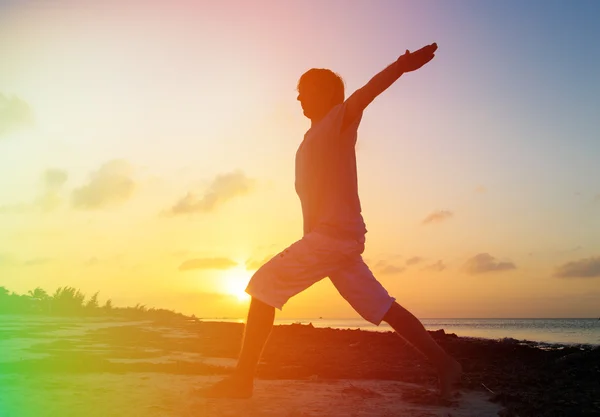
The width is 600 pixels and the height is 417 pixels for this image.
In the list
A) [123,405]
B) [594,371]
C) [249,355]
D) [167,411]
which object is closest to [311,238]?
[249,355]

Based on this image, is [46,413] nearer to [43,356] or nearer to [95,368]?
[95,368]

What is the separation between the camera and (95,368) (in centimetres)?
493

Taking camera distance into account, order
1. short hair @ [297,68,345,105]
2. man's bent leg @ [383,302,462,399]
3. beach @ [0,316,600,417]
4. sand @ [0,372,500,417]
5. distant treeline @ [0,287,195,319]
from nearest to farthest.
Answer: sand @ [0,372,500,417]
beach @ [0,316,600,417]
man's bent leg @ [383,302,462,399]
short hair @ [297,68,345,105]
distant treeline @ [0,287,195,319]

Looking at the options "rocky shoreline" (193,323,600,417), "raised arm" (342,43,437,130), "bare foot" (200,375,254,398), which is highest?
"raised arm" (342,43,437,130)

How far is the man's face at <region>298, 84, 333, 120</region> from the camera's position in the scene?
3.95m

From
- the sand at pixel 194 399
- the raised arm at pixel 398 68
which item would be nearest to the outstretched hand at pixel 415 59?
the raised arm at pixel 398 68

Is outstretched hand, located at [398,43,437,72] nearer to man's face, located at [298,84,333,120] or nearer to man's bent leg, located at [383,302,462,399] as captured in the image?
man's face, located at [298,84,333,120]

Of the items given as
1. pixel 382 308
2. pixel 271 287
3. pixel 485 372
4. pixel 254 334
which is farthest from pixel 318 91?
pixel 485 372

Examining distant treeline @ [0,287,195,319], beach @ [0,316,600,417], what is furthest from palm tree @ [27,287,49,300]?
beach @ [0,316,600,417]

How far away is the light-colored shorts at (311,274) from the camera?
3.50 metres

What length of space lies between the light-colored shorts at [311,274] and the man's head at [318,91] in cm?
103

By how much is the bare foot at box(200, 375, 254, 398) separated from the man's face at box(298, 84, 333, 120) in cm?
202

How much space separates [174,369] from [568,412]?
3533 mm

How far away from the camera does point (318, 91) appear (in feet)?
13.0
